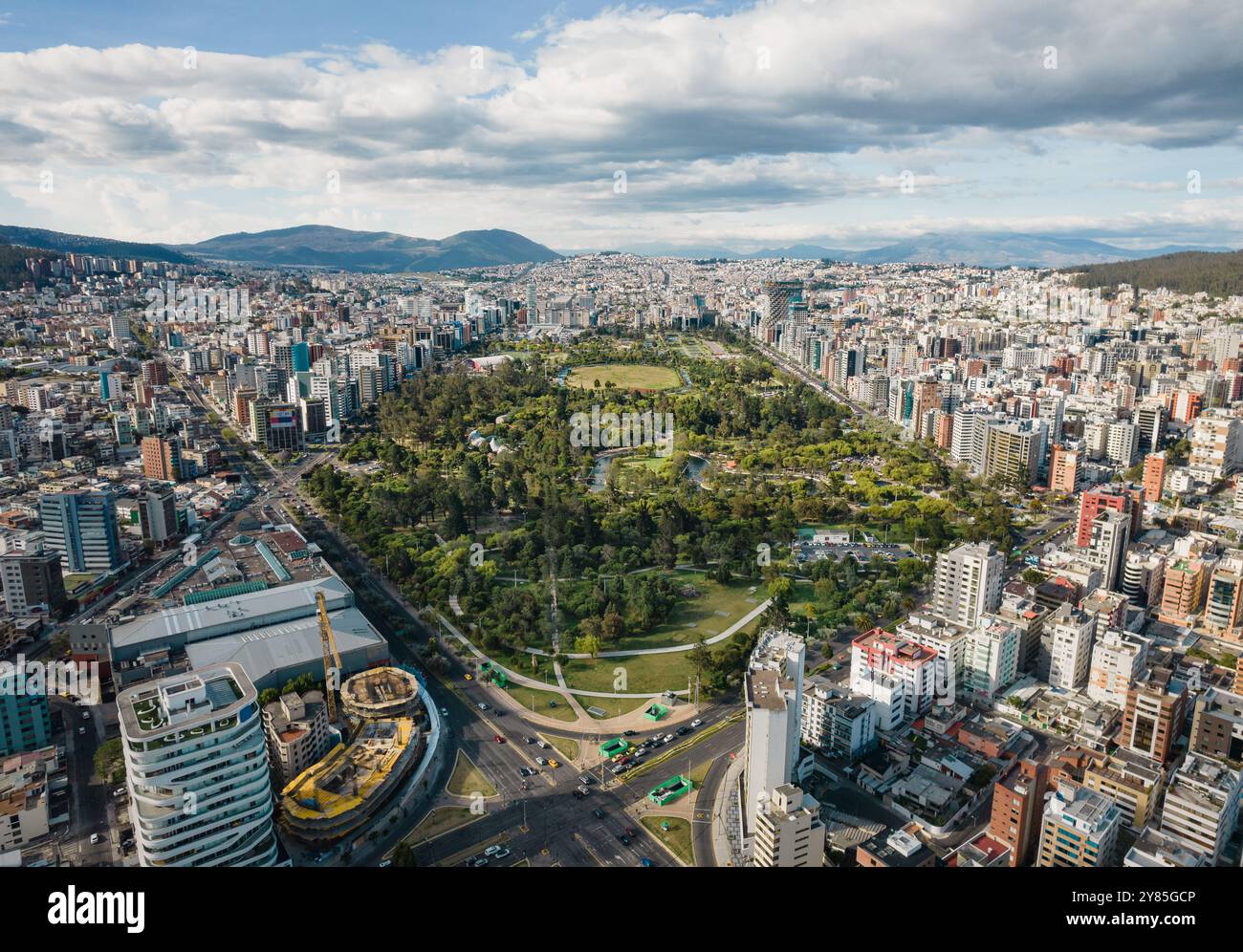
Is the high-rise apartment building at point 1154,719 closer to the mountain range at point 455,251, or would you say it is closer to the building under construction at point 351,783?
the building under construction at point 351,783

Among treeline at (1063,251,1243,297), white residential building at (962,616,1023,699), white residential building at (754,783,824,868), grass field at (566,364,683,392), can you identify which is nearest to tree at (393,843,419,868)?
white residential building at (754,783,824,868)

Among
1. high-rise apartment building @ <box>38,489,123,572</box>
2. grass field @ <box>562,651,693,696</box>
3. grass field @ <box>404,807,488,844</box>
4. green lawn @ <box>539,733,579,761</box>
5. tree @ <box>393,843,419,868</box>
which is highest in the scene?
high-rise apartment building @ <box>38,489,123,572</box>

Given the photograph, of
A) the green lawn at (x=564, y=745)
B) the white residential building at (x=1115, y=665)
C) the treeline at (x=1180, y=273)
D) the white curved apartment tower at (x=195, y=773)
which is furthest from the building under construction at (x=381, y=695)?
the treeline at (x=1180, y=273)

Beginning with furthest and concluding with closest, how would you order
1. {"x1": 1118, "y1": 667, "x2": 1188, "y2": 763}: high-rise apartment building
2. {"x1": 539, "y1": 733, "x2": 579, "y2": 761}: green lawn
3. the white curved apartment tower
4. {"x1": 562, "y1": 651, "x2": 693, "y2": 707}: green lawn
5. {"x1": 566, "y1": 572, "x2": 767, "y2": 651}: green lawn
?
{"x1": 566, "y1": 572, "x2": 767, "y2": 651}: green lawn
{"x1": 562, "y1": 651, "x2": 693, "y2": 707}: green lawn
{"x1": 539, "y1": 733, "x2": 579, "y2": 761}: green lawn
{"x1": 1118, "y1": 667, "x2": 1188, "y2": 763}: high-rise apartment building
the white curved apartment tower

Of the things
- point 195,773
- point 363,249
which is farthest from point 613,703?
point 363,249

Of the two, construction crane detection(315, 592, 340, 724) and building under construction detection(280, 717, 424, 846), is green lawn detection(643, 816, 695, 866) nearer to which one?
building under construction detection(280, 717, 424, 846)

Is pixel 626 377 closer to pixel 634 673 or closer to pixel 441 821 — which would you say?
pixel 634 673
